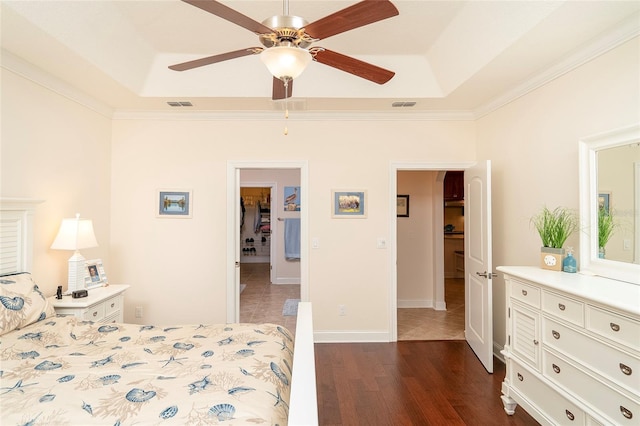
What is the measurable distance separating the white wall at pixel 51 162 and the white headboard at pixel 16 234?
0.13 metres

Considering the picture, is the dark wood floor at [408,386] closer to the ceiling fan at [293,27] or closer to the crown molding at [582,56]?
the ceiling fan at [293,27]

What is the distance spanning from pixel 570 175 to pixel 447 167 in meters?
1.42

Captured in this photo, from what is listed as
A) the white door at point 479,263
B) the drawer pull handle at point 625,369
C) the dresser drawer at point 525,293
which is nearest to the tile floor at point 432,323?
the white door at point 479,263

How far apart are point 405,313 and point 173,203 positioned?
347cm

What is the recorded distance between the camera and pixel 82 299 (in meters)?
2.66

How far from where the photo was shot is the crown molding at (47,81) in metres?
2.43

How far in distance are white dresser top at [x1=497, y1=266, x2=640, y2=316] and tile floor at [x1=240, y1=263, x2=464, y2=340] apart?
6.39 ft

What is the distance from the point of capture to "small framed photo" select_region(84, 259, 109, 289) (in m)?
2.95

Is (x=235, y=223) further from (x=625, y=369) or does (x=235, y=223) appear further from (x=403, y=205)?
(x=625, y=369)

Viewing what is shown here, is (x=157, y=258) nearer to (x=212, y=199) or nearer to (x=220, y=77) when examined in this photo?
(x=212, y=199)

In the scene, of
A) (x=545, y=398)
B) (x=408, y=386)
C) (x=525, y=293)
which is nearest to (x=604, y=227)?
(x=525, y=293)

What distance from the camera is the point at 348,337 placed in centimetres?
374

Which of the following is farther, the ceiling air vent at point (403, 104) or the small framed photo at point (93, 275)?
the ceiling air vent at point (403, 104)

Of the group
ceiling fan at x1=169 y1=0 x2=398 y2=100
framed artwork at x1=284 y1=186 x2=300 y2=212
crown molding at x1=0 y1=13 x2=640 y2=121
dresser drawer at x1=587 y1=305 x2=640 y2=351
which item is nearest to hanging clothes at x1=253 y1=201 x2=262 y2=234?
framed artwork at x1=284 y1=186 x2=300 y2=212
